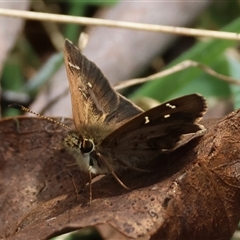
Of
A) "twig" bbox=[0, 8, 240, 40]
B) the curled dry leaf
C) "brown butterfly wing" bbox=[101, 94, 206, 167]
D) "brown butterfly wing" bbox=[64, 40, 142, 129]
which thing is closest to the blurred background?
"twig" bbox=[0, 8, 240, 40]

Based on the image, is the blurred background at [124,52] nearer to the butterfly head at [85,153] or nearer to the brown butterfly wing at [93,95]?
the brown butterfly wing at [93,95]

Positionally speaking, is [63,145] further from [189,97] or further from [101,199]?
[189,97]

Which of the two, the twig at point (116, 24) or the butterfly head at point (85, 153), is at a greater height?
the twig at point (116, 24)

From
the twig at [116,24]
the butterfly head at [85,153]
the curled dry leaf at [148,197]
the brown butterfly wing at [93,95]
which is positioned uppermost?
the twig at [116,24]

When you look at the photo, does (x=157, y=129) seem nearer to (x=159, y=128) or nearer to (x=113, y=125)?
(x=159, y=128)

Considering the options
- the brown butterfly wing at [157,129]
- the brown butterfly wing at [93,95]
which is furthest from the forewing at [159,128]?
the brown butterfly wing at [93,95]

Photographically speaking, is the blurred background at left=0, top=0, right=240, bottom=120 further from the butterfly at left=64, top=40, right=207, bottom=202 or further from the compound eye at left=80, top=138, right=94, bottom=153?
the compound eye at left=80, top=138, right=94, bottom=153
